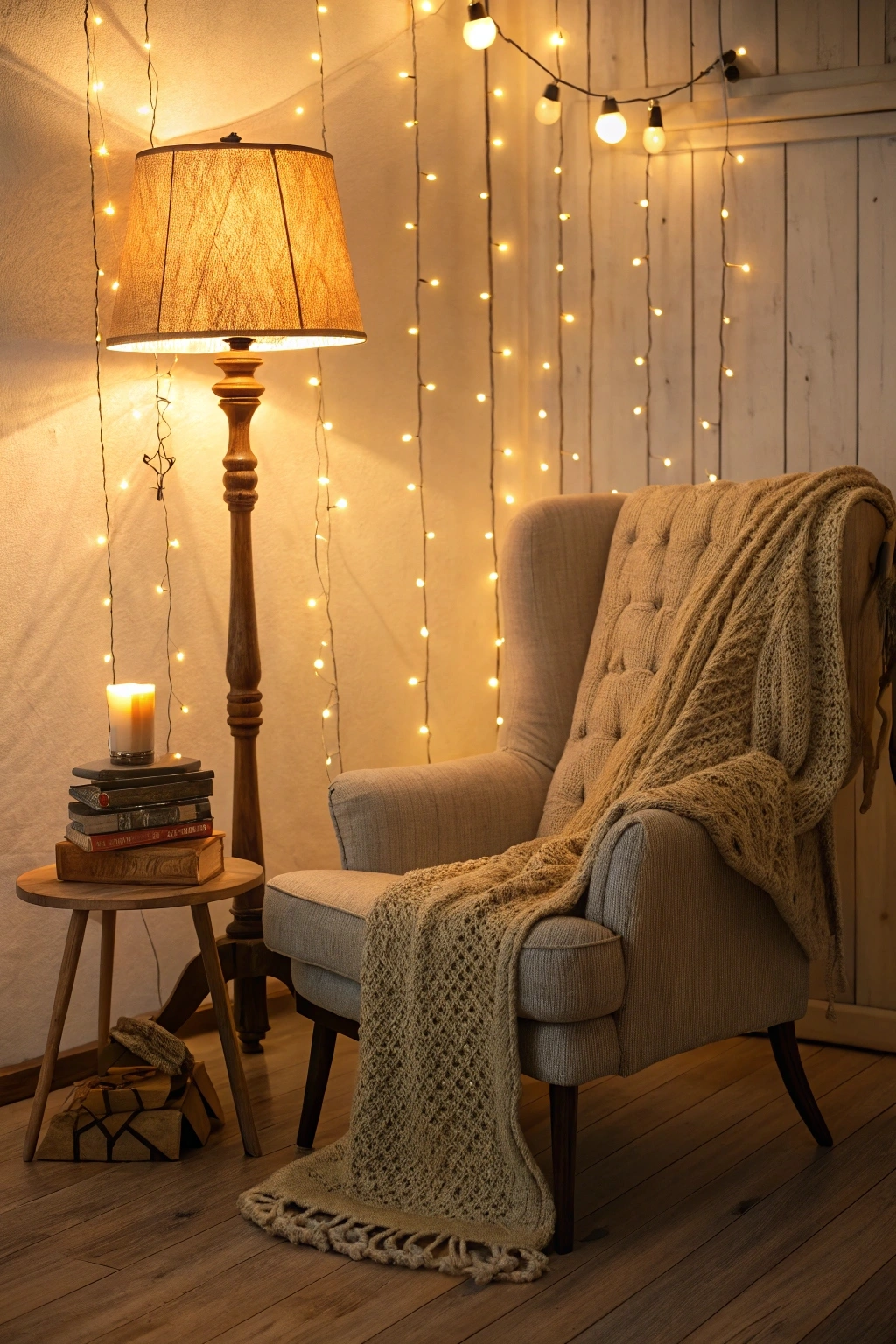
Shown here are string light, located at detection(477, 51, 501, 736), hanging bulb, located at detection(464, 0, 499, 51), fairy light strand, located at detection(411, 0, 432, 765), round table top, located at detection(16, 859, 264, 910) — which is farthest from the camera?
string light, located at detection(477, 51, 501, 736)

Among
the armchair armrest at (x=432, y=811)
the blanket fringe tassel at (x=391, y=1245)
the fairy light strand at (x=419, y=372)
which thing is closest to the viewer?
the blanket fringe tassel at (x=391, y=1245)

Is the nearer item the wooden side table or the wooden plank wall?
the wooden side table

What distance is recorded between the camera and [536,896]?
79.9 inches

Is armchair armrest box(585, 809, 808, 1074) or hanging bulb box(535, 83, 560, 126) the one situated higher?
hanging bulb box(535, 83, 560, 126)

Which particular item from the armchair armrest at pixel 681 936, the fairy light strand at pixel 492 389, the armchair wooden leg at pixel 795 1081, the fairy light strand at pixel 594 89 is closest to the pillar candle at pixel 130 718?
the armchair armrest at pixel 681 936

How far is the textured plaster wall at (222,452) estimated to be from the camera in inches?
96.5

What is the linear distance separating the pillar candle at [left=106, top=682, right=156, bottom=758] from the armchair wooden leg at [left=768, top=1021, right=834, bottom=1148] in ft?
3.49

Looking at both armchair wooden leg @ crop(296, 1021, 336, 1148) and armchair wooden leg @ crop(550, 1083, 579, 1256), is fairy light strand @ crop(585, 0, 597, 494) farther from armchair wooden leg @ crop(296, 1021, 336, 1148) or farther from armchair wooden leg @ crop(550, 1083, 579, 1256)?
armchair wooden leg @ crop(550, 1083, 579, 1256)

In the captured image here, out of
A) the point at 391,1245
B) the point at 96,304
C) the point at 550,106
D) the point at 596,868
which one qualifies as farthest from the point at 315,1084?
the point at 550,106

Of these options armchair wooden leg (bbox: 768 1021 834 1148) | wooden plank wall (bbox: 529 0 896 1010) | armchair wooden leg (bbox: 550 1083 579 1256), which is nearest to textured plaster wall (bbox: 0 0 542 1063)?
wooden plank wall (bbox: 529 0 896 1010)

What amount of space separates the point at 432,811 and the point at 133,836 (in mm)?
494

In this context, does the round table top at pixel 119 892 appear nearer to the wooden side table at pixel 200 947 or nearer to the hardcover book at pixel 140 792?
the wooden side table at pixel 200 947

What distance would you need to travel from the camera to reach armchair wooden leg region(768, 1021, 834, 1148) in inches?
87.2

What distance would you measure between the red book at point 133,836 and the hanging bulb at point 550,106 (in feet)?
5.68
